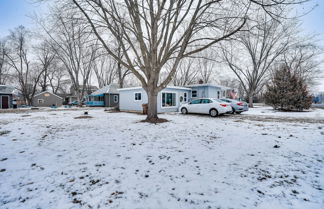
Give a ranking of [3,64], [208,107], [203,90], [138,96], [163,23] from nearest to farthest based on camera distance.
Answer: [163,23]
[208,107]
[138,96]
[203,90]
[3,64]

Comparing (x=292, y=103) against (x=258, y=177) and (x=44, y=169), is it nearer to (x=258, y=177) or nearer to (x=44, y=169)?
(x=258, y=177)

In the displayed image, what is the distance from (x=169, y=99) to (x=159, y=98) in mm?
1760

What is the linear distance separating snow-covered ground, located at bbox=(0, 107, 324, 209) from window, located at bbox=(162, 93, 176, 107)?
9.89 m

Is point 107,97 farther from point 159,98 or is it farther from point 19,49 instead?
point 19,49

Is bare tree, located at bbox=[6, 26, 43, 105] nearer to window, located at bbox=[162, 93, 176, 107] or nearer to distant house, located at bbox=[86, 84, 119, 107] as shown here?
distant house, located at bbox=[86, 84, 119, 107]

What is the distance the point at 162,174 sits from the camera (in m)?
2.66

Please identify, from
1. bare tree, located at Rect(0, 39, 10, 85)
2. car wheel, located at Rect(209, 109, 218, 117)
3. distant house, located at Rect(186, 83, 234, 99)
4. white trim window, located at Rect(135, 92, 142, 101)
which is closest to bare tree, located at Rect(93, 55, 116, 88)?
bare tree, located at Rect(0, 39, 10, 85)

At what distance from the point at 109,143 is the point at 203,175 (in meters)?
3.01

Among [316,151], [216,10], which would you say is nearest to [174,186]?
[316,151]

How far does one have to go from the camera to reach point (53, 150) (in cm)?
381

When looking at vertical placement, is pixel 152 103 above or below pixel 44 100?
below

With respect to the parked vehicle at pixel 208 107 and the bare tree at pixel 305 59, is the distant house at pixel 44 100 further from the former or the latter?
the bare tree at pixel 305 59

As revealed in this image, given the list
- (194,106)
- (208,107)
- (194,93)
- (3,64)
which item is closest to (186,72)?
(194,93)

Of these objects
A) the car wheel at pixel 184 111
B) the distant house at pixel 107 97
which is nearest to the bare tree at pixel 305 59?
the car wheel at pixel 184 111
